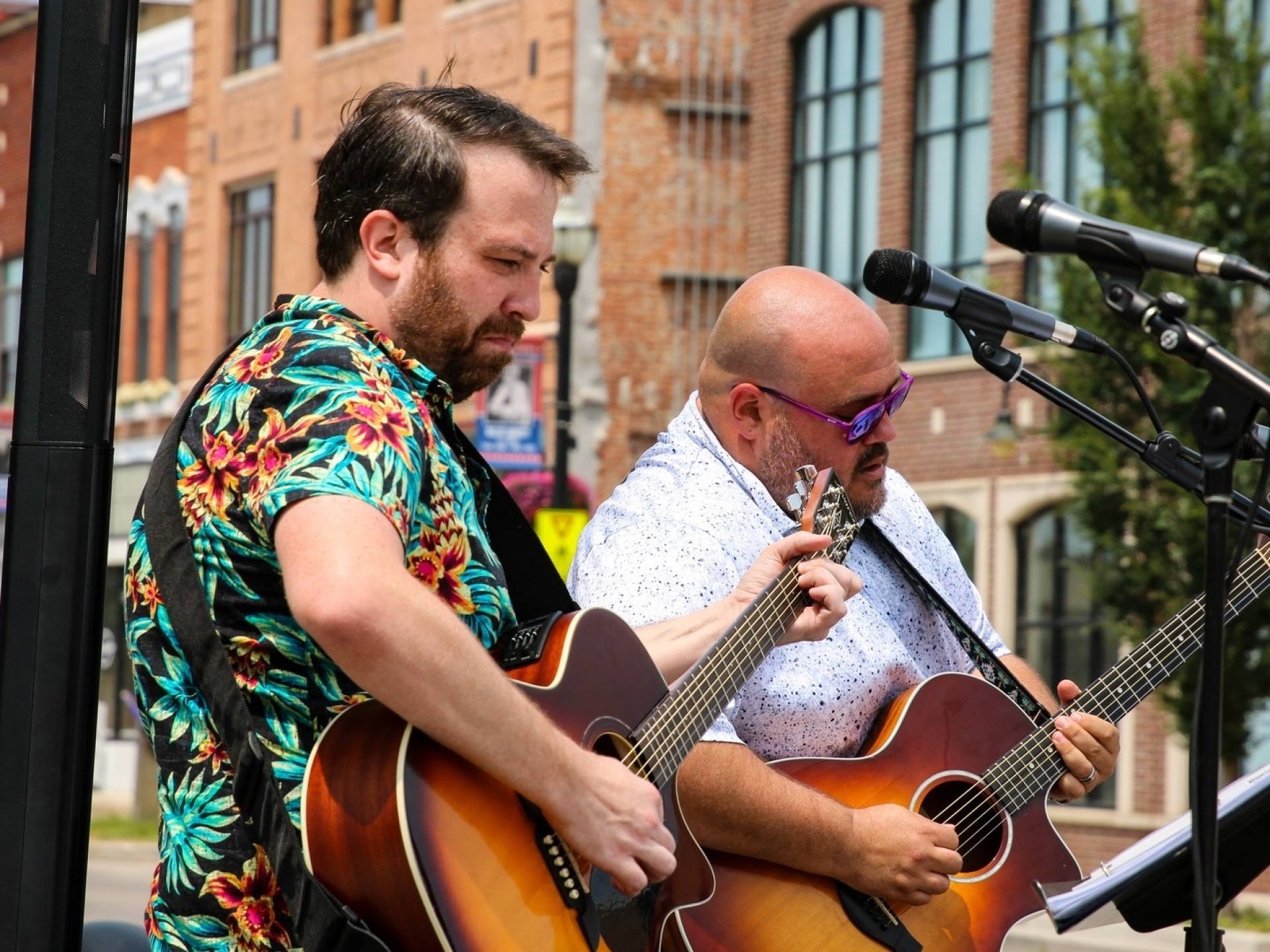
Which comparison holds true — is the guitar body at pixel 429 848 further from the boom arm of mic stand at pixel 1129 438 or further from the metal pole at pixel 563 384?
the metal pole at pixel 563 384

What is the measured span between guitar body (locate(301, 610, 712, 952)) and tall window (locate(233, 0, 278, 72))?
85.1 ft

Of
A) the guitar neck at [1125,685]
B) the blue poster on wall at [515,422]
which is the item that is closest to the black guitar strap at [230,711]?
the guitar neck at [1125,685]

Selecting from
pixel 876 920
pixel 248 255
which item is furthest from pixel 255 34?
pixel 876 920

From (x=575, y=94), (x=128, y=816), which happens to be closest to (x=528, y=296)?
(x=575, y=94)

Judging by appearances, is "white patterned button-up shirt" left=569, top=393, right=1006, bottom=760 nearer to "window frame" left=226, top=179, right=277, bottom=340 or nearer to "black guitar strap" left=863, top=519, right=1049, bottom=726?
"black guitar strap" left=863, top=519, right=1049, bottom=726

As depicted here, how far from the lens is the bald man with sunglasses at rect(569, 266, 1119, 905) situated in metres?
3.51

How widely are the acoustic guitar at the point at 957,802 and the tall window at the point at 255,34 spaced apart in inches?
984

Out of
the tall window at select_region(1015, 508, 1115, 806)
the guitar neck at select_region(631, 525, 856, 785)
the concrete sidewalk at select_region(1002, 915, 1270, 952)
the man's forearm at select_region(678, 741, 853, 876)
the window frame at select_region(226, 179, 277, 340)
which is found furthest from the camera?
the window frame at select_region(226, 179, 277, 340)

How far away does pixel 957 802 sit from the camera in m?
3.81

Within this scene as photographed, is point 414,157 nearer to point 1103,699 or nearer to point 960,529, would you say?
point 1103,699

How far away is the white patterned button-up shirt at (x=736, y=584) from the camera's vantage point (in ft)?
12.2

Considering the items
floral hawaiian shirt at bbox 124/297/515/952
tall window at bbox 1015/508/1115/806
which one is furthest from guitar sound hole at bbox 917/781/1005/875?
tall window at bbox 1015/508/1115/806

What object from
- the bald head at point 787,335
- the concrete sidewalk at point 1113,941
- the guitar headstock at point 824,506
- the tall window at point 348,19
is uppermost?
the tall window at point 348,19

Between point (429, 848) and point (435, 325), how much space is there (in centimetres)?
A: 79
